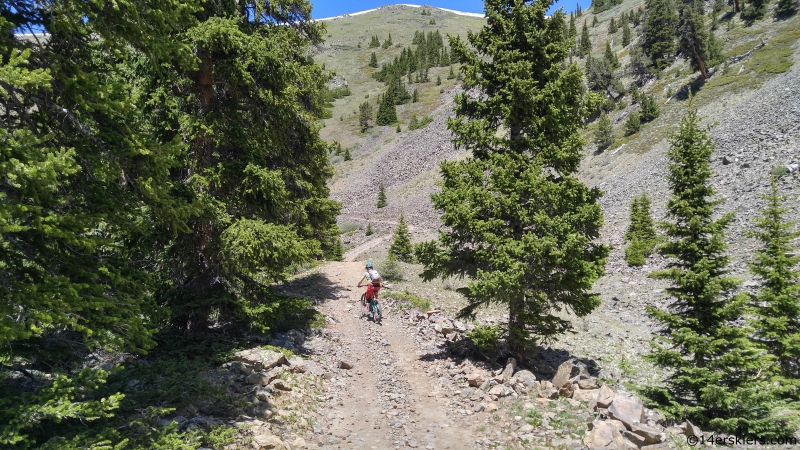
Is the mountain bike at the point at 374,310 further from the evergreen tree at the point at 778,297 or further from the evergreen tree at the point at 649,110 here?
the evergreen tree at the point at 649,110

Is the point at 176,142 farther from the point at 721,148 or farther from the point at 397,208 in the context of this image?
the point at 397,208

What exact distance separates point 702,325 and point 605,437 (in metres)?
4.55

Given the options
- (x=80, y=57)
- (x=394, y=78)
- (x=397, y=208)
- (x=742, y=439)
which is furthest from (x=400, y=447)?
(x=394, y=78)

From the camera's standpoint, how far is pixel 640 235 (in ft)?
89.4

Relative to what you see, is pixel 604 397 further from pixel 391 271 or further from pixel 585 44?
pixel 585 44

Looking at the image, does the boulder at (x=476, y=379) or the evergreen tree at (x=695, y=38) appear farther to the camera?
the evergreen tree at (x=695, y=38)

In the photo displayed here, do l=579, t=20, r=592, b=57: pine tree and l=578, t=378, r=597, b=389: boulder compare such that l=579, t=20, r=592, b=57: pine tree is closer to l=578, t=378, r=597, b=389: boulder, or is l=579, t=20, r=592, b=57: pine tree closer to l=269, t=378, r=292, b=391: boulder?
l=578, t=378, r=597, b=389: boulder

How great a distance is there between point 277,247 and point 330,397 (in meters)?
3.47

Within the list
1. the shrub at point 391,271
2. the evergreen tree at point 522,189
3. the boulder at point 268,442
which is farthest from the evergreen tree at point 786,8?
the boulder at point 268,442

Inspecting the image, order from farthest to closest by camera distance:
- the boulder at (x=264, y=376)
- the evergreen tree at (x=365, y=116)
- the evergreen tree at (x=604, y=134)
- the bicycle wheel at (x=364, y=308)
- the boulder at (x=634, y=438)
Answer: the evergreen tree at (x=365, y=116)
the evergreen tree at (x=604, y=134)
the bicycle wheel at (x=364, y=308)
the boulder at (x=264, y=376)
the boulder at (x=634, y=438)

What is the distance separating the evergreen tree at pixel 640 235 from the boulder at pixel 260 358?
2203cm

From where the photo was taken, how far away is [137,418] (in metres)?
6.02

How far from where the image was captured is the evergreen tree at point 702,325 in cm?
916

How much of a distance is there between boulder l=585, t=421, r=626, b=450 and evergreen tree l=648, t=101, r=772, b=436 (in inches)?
104
